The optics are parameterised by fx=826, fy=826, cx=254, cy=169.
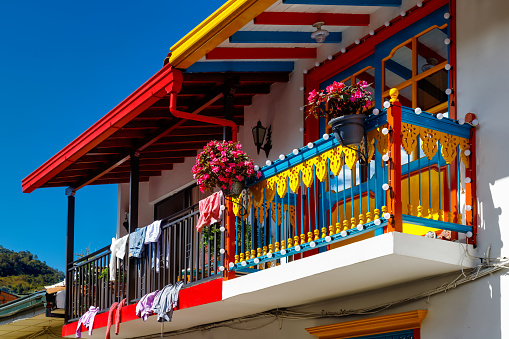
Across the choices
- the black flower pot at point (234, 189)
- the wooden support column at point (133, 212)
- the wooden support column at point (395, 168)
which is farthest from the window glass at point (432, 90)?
the wooden support column at point (133, 212)

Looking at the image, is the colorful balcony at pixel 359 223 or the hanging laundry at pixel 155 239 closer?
the colorful balcony at pixel 359 223

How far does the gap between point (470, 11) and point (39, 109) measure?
67886mm

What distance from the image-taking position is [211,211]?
10164mm

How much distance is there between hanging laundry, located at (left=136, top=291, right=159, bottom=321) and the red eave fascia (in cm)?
245

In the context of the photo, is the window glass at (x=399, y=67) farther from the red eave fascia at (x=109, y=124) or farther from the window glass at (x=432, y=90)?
the red eave fascia at (x=109, y=124)

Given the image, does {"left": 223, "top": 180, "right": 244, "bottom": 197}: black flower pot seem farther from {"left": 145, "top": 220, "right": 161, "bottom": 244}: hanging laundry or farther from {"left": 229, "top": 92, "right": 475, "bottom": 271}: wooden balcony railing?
{"left": 145, "top": 220, "right": 161, "bottom": 244}: hanging laundry

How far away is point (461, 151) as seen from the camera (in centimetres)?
817

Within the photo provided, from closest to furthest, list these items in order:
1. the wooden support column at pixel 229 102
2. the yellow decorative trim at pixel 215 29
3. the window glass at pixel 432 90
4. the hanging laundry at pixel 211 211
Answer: the yellow decorative trim at pixel 215 29 < the window glass at pixel 432 90 < the hanging laundry at pixel 211 211 < the wooden support column at pixel 229 102

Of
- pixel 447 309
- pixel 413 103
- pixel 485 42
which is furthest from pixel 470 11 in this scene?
pixel 447 309

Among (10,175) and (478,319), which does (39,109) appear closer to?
(10,175)

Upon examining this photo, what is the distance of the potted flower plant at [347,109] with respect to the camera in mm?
7828

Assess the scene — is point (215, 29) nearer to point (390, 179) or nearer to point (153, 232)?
point (390, 179)

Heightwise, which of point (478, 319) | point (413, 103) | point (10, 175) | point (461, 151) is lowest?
point (478, 319)

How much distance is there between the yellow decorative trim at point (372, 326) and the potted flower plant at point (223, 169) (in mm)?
1936
